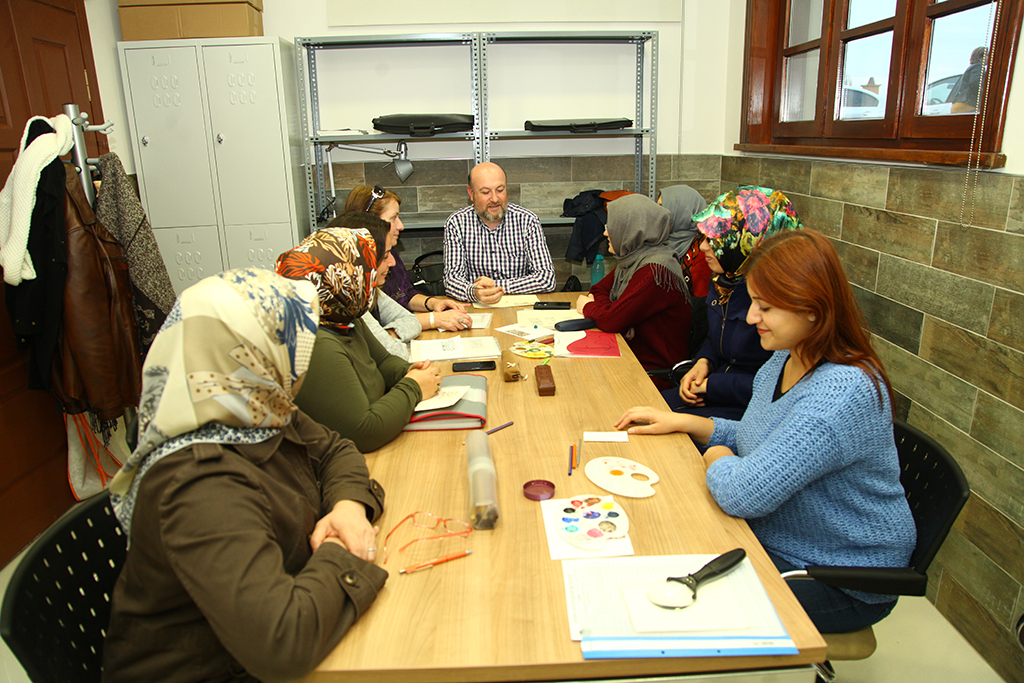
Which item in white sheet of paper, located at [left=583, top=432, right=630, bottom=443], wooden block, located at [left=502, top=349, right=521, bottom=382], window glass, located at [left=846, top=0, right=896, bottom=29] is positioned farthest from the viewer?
window glass, located at [left=846, top=0, right=896, bottom=29]

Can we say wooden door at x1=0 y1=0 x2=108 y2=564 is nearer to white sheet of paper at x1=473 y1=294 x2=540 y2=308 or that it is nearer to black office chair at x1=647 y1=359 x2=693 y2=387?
white sheet of paper at x1=473 y1=294 x2=540 y2=308

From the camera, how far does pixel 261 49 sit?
12.1ft

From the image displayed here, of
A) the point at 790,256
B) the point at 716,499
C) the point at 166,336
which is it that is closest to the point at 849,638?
the point at 716,499

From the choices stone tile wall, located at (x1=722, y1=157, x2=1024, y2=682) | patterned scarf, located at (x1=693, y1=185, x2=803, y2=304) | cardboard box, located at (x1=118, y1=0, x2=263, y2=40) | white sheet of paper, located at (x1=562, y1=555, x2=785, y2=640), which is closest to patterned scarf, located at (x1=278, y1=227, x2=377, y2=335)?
white sheet of paper, located at (x1=562, y1=555, x2=785, y2=640)

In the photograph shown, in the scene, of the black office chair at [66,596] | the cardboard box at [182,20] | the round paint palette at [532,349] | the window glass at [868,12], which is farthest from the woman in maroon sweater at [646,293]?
the cardboard box at [182,20]

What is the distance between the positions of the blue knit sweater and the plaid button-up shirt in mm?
2319

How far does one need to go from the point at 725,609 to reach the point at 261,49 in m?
3.79

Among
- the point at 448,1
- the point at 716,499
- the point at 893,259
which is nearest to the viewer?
the point at 716,499

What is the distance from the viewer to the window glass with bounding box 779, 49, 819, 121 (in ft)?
11.3

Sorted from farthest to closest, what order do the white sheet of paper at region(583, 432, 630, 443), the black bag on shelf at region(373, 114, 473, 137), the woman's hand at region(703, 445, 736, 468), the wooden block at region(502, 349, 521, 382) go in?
1. the black bag on shelf at region(373, 114, 473, 137)
2. the wooden block at region(502, 349, 521, 382)
3. the white sheet of paper at region(583, 432, 630, 443)
4. the woman's hand at region(703, 445, 736, 468)

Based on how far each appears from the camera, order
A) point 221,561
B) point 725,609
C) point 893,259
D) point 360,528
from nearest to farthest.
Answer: point 221,561 < point 725,609 < point 360,528 < point 893,259

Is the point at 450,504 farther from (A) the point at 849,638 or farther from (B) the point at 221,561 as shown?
(A) the point at 849,638

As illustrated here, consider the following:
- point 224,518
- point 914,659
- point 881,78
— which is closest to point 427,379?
point 224,518

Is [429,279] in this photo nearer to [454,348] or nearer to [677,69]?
[454,348]
